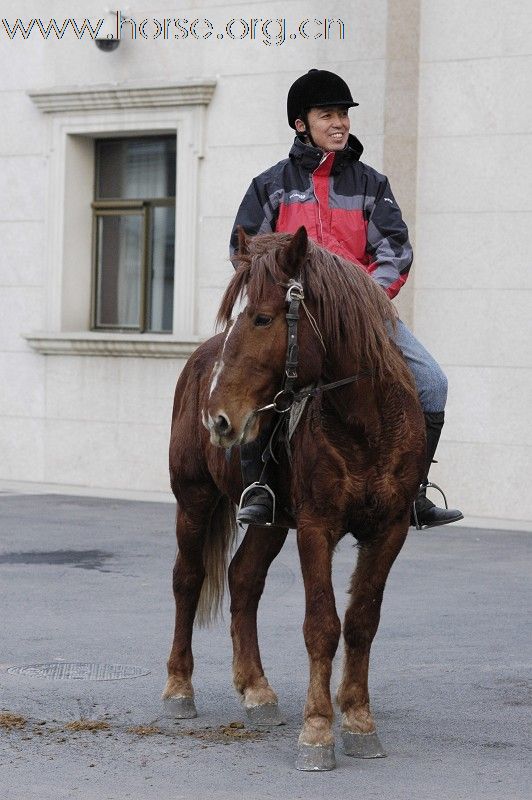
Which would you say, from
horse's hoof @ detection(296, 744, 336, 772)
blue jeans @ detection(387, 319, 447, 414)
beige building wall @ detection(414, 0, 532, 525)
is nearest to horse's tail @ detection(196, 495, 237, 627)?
blue jeans @ detection(387, 319, 447, 414)

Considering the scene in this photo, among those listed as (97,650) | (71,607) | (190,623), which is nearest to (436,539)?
(71,607)

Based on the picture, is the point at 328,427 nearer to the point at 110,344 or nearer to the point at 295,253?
the point at 295,253

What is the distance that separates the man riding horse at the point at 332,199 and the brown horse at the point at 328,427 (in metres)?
0.55

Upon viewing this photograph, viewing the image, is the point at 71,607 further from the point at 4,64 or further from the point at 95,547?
the point at 4,64

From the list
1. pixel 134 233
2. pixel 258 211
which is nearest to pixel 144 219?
pixel 134 233

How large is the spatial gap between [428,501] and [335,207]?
136 centimetres

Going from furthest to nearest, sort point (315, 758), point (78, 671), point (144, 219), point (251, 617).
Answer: point (144, 219)
point (78, 671)
point (251, 617)
point (315, 758)

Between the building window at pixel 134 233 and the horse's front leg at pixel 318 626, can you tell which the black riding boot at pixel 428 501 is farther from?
the building window at pixel 134 233

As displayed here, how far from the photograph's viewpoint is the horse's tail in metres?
7.42

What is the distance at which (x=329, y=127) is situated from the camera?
6902 millimetres

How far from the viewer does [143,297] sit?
18672mm

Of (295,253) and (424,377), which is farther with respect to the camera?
(424,377)

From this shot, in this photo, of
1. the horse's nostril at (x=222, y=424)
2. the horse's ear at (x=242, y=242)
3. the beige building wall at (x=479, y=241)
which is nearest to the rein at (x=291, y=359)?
the horse's nostril at (x=222, y=424)

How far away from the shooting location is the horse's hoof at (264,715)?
664cm
